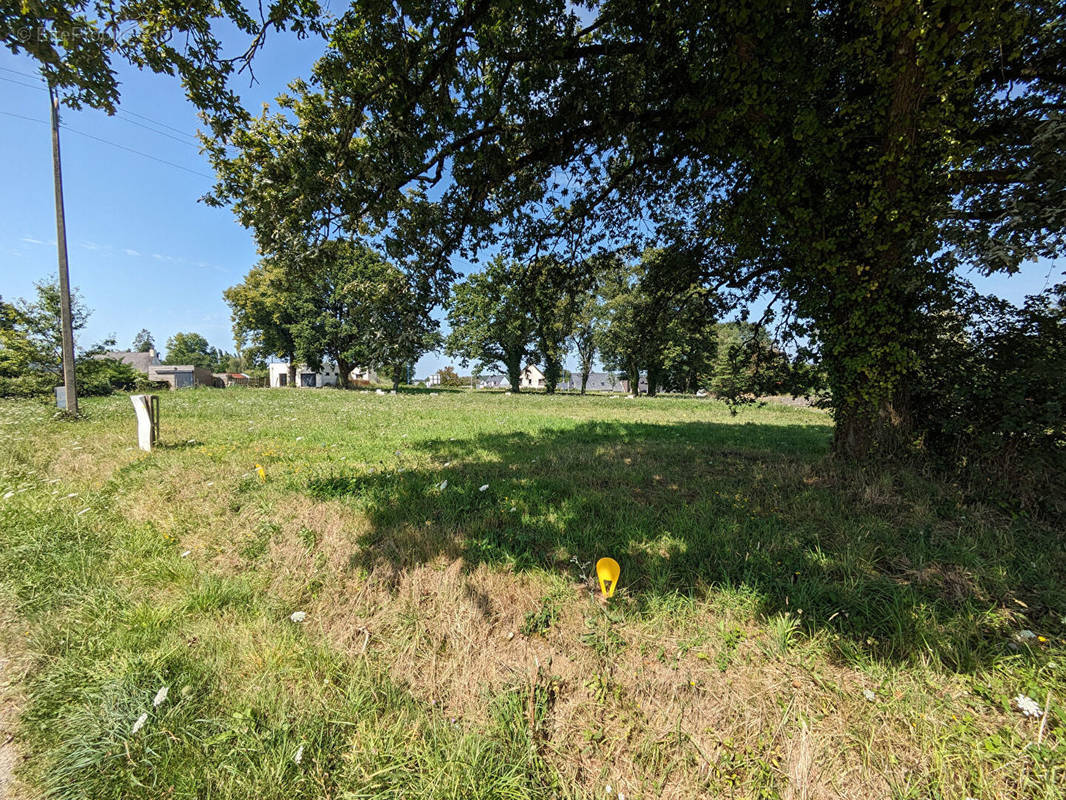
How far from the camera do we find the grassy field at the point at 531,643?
1776mm

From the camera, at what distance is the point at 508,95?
20.2 feet

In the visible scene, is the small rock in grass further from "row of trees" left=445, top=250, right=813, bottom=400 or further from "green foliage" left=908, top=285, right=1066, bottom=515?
"row of trees" left=445, top=250, right=813, bottom=400

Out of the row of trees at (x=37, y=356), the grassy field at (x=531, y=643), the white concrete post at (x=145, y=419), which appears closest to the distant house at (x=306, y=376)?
the row of trees at (x=37, y=356)

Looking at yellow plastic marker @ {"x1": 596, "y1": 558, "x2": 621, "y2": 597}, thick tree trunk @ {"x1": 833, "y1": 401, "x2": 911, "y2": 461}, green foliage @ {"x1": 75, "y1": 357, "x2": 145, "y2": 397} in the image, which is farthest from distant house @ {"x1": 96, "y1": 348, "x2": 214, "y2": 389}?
thick tree trunk @ {"x1": 833, "y1": 401, "x2": 911, "y2": 461}

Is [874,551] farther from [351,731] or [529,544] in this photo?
[351,731]

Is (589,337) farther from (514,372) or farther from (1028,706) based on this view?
(1028,706)

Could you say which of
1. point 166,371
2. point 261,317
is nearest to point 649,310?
point 261,317

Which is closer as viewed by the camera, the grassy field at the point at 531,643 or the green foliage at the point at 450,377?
the grassy field at the point at 531,643

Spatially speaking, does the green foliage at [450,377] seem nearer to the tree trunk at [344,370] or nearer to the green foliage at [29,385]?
the tree trunk at [344,370]

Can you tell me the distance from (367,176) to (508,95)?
9.25ft

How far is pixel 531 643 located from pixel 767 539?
255 cm

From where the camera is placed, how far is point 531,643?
251 centimetres

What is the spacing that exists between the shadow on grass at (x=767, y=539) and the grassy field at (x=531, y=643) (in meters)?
0.03

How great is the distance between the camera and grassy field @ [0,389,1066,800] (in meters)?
1.78
